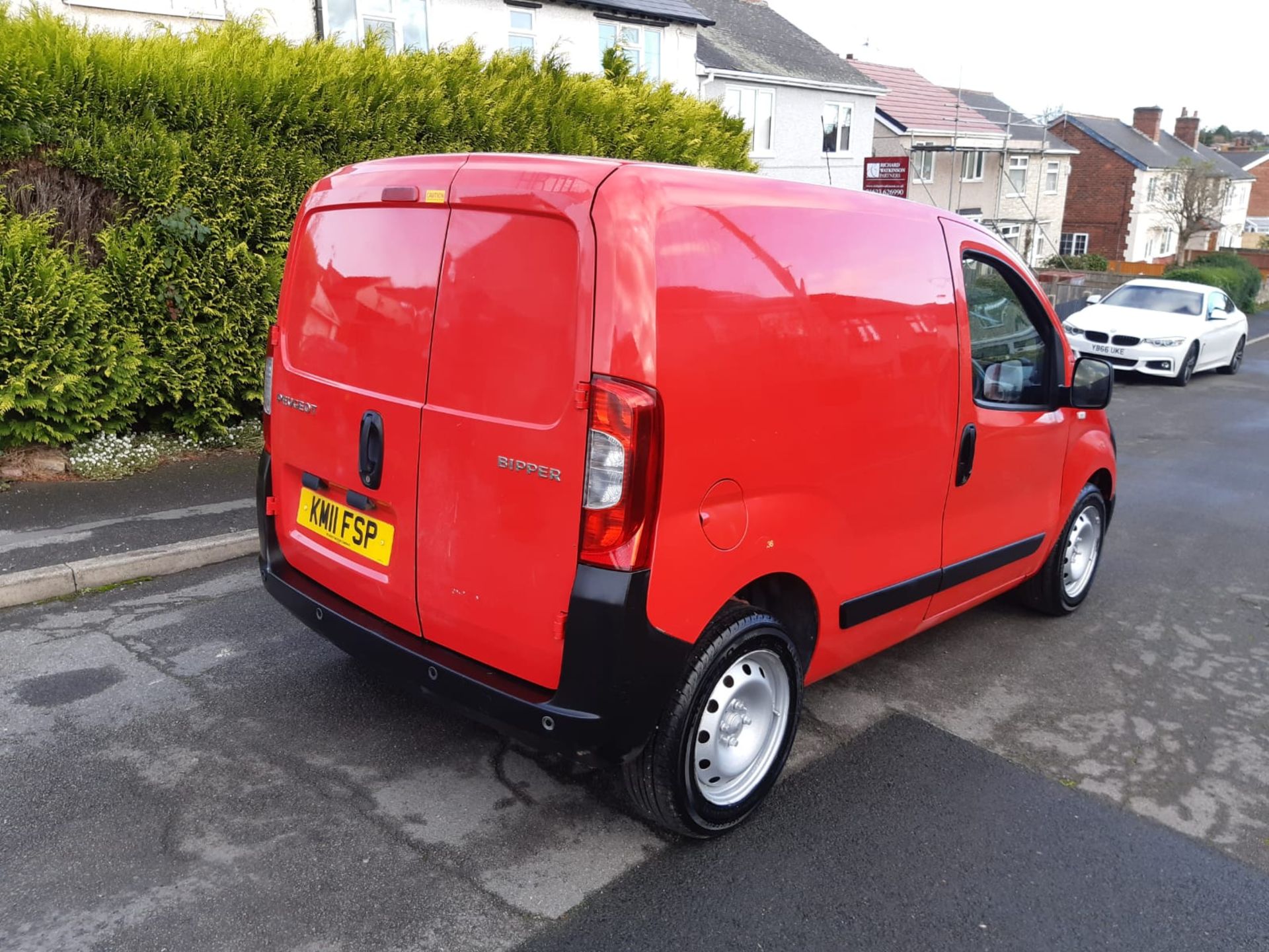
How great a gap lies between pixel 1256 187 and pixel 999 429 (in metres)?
85.5

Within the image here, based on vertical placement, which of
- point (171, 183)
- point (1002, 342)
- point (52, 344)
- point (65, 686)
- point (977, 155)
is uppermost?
point (977, 155)

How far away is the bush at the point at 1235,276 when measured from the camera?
2942cm

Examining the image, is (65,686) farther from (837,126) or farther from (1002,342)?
(837,126)

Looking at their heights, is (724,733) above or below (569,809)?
above

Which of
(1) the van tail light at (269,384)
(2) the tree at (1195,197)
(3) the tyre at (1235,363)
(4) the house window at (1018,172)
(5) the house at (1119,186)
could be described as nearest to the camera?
(1) the van tail light at (269,384)

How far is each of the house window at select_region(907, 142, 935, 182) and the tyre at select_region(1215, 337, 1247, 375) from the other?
2097cm

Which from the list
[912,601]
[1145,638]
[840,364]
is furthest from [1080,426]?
[840,364]

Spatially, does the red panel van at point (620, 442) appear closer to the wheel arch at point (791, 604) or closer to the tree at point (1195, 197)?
the wheel arch at point (791, 604)

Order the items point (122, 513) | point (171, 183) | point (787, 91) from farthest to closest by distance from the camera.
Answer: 1. point (787, 91)
2. point (171, 183)
3. point (122, 513)

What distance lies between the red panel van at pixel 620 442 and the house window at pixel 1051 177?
4709cm

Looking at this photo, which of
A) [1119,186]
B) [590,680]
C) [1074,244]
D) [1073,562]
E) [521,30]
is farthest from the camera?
[1074,244]

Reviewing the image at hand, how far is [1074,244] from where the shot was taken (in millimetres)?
52438

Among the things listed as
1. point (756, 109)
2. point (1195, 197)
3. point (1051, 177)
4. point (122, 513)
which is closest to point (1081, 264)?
point (1051, 177)

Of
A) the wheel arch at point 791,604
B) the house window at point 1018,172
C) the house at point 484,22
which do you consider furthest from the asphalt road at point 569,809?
the house window at point 1018,172
